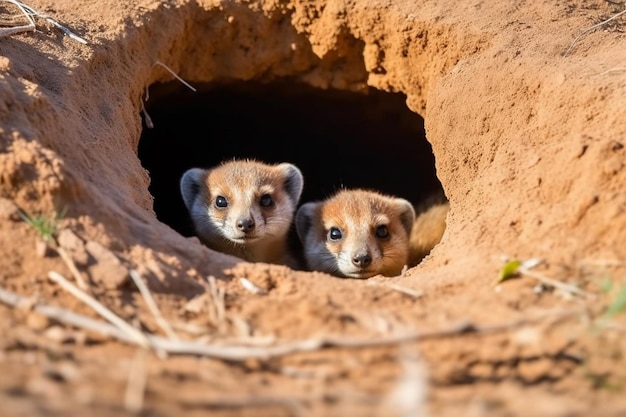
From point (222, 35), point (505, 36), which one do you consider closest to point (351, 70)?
point (222, 35)

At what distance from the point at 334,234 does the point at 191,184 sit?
4.06 feet

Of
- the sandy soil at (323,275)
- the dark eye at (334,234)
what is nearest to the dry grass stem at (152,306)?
the sandy soil at (323,275)

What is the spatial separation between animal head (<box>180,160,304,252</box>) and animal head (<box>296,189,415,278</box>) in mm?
246

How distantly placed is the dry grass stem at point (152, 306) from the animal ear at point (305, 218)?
3185 mm

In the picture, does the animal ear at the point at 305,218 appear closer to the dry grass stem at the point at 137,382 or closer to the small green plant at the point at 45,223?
the small green plant at the point at 45,223

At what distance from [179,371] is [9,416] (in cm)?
59

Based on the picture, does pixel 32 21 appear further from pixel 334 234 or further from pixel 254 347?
pixel 254 347

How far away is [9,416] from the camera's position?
2.02 m

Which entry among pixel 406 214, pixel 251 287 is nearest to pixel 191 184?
pixel 406 214

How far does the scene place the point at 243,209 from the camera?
588 cm

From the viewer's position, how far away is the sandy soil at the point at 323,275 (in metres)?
2.43

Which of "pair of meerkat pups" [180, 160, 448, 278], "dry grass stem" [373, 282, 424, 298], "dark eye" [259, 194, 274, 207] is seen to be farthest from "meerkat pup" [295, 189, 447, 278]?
"dry grass stem" [373, 282, 424, 298]

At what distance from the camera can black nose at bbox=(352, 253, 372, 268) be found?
563cm

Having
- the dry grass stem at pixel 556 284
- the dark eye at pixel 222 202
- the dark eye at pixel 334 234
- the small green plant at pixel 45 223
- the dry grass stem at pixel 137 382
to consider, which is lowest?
the dry grass stem at pixel 137 382
